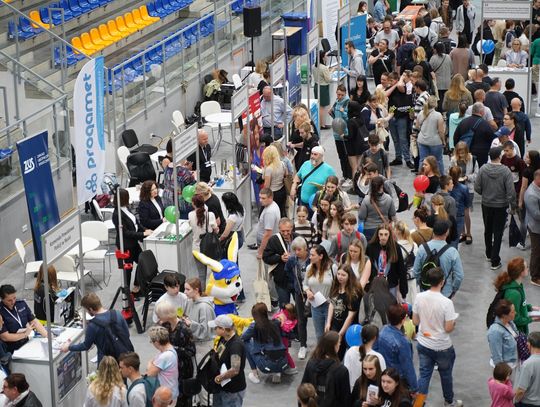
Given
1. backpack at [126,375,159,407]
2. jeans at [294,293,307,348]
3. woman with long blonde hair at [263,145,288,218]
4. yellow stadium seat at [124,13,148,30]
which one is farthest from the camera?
yellow stadium seat at [124,13,148,30]

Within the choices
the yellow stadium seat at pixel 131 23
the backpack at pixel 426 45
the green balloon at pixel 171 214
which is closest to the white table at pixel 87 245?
the green balloon at pixel 171 214

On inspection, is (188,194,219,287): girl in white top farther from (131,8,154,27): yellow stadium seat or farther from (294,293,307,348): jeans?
(131,8,154,27): yellow stadium seat

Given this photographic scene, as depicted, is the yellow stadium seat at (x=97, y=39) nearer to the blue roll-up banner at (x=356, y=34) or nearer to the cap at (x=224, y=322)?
the blue roll-up banner at (x=356, y=34)

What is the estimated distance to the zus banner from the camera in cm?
1342

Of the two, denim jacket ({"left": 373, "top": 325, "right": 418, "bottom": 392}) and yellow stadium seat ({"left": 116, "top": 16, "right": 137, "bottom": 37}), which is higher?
denim jacket ({"left": 373, "top": 325, "right": 418, "bottom": 392})

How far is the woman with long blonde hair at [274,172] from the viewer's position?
45.3 feet

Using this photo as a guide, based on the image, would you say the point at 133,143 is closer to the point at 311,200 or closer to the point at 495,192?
the point at 311,200

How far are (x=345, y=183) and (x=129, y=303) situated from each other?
17.0 feet

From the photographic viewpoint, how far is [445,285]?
10781mm

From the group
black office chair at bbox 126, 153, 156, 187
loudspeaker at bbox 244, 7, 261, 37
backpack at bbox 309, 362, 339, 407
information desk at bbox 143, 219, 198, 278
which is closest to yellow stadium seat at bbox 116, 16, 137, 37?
loudspeaker at bbox 244, 7, 261, 37

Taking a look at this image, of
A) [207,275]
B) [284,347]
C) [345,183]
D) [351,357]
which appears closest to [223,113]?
[345,183]

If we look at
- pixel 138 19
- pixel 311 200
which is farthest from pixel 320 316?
pixel 138 19

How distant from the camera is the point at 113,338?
9.80 metres

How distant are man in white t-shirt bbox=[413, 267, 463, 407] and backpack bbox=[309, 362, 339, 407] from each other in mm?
1209
